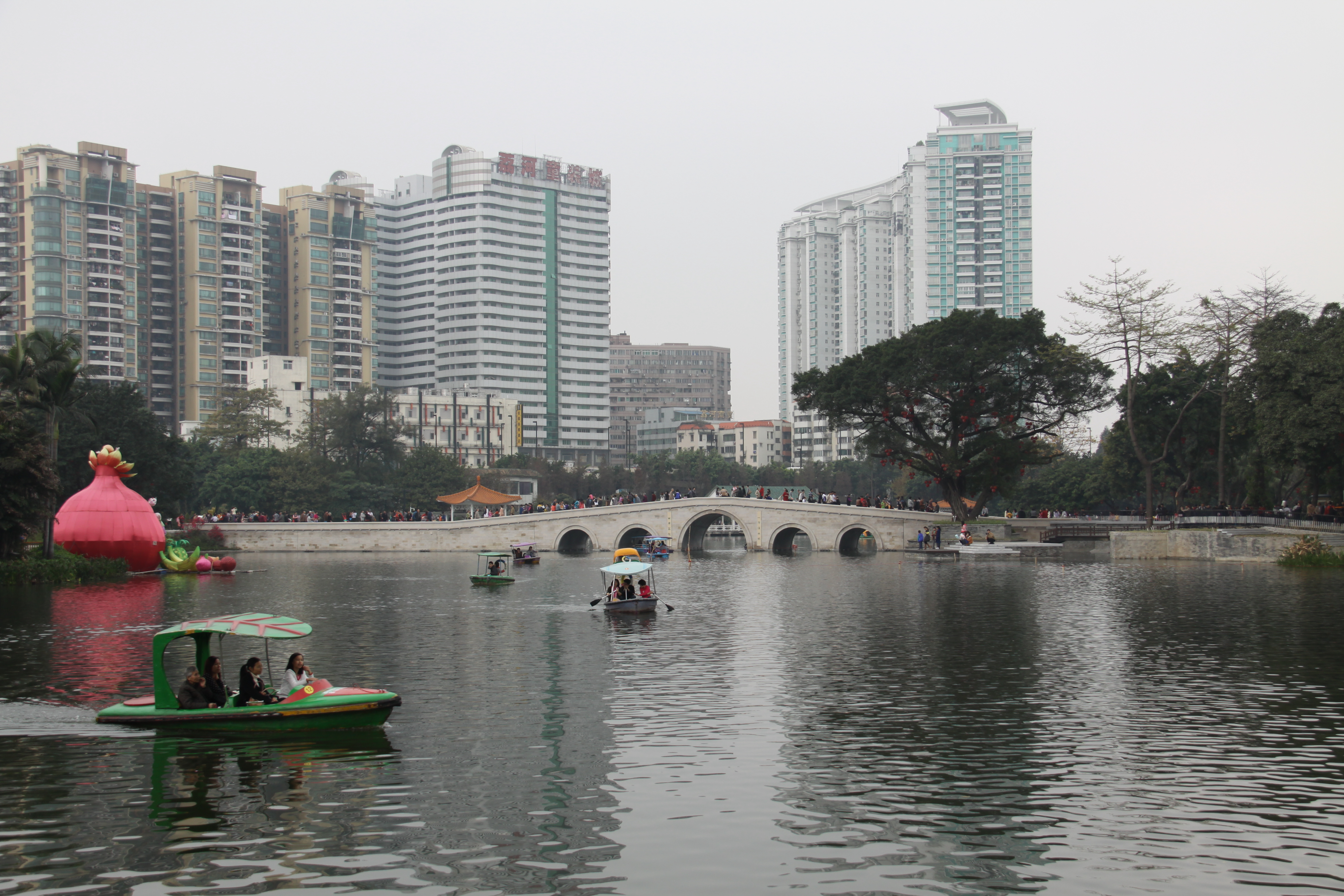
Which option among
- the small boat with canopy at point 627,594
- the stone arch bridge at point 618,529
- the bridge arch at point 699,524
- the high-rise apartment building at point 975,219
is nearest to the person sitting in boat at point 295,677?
the small boat with canopy at point 627,594

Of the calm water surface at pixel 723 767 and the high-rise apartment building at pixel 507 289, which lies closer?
Answer: the calm water surface at pixel 723 767

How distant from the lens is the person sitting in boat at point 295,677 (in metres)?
15.9

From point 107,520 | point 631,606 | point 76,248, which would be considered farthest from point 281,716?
point 76,248

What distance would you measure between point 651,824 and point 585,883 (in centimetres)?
176

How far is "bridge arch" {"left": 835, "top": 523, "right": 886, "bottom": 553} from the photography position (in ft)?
214

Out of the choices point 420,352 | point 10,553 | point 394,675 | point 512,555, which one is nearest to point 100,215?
point 420,352

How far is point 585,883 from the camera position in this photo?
992cm

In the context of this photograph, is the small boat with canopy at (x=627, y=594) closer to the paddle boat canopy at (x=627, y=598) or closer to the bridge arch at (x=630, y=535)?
the paddle boat canopy at (x=627, y=598)

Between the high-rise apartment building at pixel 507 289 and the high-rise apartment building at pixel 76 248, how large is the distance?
142ft

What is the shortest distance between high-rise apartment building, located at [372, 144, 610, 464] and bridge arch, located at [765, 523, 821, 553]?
283 ft

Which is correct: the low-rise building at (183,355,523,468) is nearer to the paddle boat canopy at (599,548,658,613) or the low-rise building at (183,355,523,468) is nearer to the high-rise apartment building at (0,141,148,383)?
the high-rise apartment building at (0,141,148,383)

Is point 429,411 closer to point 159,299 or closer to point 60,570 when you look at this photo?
point 159,299

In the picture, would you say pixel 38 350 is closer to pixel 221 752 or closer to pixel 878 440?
pixel 221 752

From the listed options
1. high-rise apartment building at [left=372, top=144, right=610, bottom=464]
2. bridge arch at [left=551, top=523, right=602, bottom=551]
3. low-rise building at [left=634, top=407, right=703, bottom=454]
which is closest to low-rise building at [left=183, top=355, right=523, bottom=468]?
high-rise apartment building at [left=372, top=144, right=610, bottom=464]
